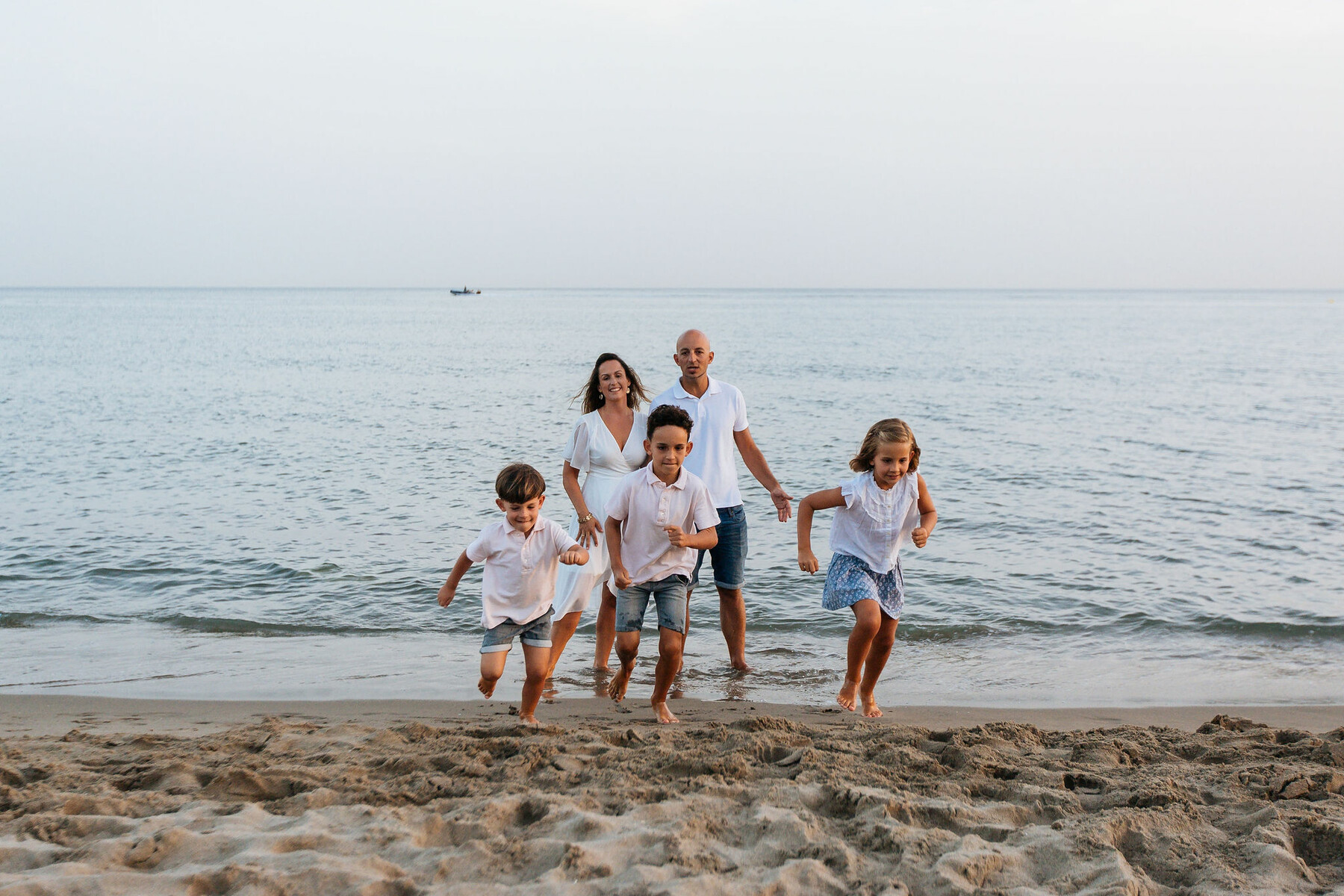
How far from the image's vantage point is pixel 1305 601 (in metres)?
7.80

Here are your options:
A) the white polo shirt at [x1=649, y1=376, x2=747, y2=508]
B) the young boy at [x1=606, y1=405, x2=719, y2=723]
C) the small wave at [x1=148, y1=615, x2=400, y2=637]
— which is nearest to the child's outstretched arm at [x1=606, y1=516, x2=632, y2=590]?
the young boy at [x1=606, y1=405, x2=719, y2=723]

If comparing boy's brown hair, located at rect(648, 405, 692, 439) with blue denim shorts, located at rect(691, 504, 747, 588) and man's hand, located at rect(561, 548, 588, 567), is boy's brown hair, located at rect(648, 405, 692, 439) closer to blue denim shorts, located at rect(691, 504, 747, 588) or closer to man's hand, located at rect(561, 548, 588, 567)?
man's hand, located at rect(561, 548, 588, 567)

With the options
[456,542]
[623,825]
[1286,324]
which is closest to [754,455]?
[623,825]

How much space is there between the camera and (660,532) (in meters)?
4.81

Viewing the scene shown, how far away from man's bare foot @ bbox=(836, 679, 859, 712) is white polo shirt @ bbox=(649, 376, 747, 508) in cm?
124

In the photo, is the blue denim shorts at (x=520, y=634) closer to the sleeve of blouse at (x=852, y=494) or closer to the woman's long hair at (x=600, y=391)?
the woman's long hair at (x=600, y=391)

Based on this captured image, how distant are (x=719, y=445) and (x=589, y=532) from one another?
0.97 metres

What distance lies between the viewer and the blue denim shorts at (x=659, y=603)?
4.87 m

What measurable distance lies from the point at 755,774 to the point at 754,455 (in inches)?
99.0

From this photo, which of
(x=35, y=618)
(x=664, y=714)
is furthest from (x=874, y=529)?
(x=35, y=618)

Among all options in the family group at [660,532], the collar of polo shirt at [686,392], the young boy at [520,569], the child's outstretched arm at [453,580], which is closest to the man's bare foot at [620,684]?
the family group at [660,532]

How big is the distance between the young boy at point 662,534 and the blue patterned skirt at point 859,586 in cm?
77

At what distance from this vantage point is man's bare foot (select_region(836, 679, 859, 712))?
530 cm

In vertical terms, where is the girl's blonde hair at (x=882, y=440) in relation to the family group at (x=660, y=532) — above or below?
above
